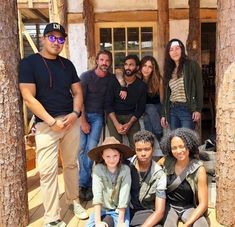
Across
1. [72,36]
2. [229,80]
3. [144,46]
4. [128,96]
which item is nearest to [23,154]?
[128,96]

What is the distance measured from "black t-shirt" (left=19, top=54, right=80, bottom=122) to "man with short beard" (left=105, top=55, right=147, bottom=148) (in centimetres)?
74

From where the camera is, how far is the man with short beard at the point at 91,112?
3855 millimetres

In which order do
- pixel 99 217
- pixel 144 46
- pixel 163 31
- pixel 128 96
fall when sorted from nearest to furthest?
1. pixel 99 217
2. pixel 128 96
3. pixel 163 31
4. pixel 144 46

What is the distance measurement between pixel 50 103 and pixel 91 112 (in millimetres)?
895

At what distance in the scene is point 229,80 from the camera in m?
2.96

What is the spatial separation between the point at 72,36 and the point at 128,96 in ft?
10.9

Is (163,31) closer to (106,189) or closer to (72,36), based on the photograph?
(72,36)

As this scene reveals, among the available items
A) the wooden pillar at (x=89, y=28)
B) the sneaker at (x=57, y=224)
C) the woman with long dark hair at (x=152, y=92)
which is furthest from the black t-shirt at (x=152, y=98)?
the wooden pillar at (x=89, y=28)

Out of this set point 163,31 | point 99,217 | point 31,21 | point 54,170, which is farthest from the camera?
point 31,21

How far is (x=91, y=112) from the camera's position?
3.91m

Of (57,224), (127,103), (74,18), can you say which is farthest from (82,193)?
(74,18)

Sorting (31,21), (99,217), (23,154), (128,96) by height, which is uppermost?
(31,21)

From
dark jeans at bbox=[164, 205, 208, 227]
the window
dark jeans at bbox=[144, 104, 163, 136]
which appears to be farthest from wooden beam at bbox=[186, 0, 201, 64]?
dark jeans at bbox=[164, 205, 208, 227]

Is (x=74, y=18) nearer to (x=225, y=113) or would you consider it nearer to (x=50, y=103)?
(x=50, y=103)
